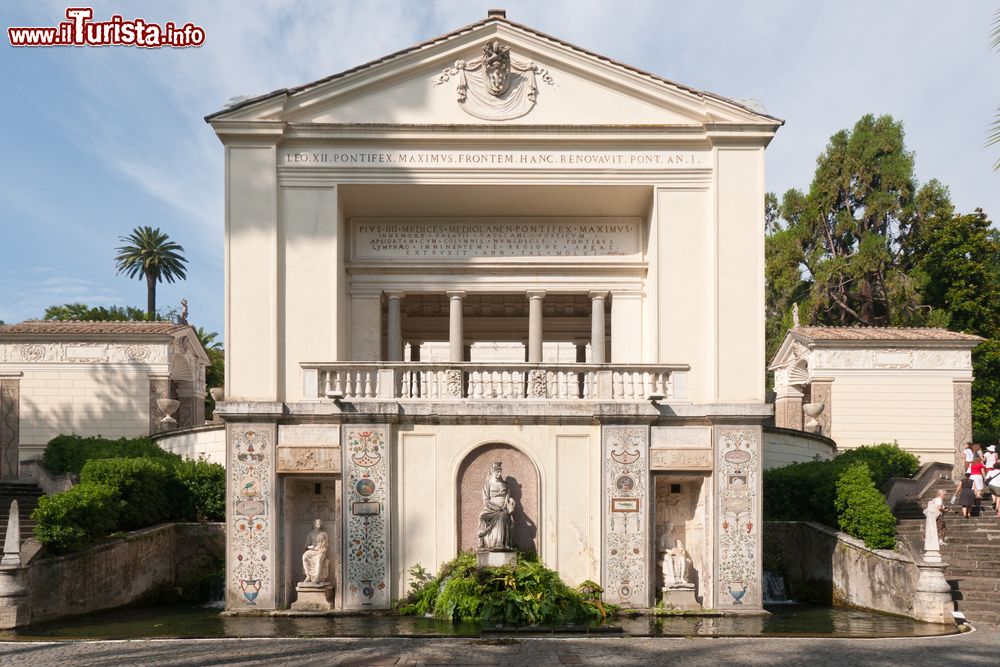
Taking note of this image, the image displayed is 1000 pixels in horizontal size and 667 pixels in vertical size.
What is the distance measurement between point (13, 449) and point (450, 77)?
17991 mm

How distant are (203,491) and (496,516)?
26.9 ft

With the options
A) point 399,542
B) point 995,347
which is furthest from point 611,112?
point 995,347

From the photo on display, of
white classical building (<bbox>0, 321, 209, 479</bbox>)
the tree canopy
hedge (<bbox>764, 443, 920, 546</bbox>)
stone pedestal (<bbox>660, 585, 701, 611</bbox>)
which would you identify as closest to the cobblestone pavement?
stone pedestal (<bbox>660, 585, 701, 611</bbox>)

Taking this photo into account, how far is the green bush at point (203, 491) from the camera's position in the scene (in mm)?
20016

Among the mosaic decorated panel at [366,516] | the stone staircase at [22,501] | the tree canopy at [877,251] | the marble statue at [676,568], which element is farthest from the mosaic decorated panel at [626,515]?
the tree canopy at [877,251]

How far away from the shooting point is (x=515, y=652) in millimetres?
11852

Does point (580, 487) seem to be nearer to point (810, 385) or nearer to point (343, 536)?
point (343, 536)

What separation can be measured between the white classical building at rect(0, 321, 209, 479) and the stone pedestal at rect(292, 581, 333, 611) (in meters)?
13.0

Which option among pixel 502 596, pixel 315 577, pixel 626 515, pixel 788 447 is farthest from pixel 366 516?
pixel 788 447

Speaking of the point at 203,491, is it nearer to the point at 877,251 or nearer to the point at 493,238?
the point at 493,238

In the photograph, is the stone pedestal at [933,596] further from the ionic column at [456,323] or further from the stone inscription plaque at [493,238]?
the ionic column at [456,323]

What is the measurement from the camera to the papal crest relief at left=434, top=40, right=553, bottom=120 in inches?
686

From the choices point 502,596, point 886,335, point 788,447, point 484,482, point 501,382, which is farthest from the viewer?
point 886,335

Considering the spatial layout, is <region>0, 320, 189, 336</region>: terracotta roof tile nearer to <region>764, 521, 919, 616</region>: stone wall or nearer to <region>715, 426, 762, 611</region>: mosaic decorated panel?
<region>715, 426, 762, 611</region>: mosaic decorated panel
